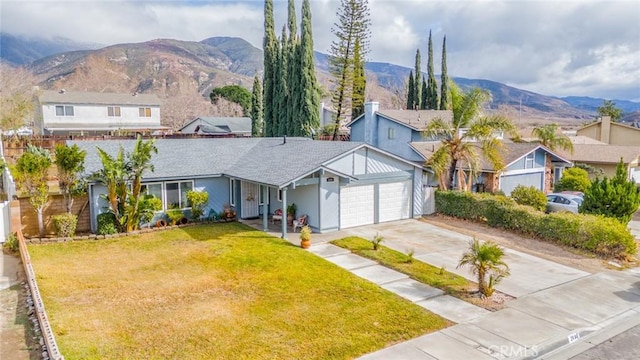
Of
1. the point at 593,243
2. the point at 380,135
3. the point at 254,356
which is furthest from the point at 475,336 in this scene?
the point at 380,135

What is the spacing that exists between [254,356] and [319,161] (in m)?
10.8

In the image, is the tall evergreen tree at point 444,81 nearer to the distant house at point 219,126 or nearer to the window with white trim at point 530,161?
the distant house at point 219,126

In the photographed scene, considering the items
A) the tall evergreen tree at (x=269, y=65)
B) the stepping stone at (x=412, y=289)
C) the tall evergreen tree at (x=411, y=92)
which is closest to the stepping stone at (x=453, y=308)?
the stepping stone at (x=412, y=289)

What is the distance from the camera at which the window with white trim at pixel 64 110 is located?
48750mm

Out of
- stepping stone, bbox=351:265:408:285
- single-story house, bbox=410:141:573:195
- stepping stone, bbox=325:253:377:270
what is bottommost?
stepping stone, bbox=351:265:408:285

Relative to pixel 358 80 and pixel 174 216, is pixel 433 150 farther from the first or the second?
pixel 174 216

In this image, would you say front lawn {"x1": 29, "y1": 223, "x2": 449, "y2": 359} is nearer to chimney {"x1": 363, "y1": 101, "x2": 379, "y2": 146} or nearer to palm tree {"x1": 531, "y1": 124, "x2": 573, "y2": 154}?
chimney {"x1": 363, "y1": 101, "x2": 379, "y2": 146}

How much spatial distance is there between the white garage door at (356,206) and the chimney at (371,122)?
1242 centimetres

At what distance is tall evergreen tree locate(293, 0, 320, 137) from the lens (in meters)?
39.5

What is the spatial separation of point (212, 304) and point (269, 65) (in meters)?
35.6

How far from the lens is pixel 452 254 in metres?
15.7

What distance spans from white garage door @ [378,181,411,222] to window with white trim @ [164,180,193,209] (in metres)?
8.71

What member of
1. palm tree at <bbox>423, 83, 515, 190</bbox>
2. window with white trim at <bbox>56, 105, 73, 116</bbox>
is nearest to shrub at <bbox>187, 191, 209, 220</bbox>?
palm tree at <bbox>423, 83, 515, 190</bbox>

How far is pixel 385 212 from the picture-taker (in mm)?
20516
